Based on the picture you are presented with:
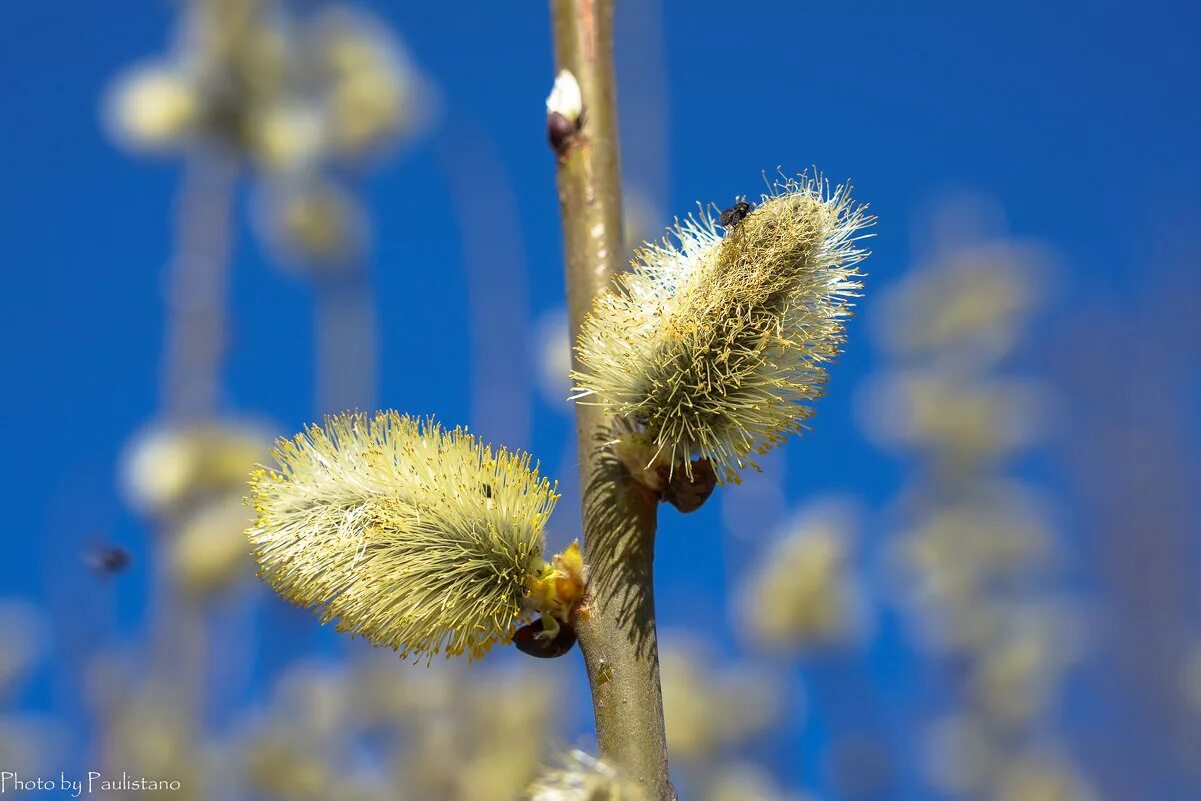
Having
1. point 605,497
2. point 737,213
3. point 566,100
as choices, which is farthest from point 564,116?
point 605,497

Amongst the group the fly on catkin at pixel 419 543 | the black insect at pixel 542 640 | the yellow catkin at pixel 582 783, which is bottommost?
the yellow catkin at pixel 582 783

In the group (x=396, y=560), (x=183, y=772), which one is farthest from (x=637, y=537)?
(x=183, y=772)

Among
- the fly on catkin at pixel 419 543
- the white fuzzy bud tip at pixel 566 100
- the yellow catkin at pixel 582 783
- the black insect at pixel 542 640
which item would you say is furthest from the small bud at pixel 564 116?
the yellow catkin at pixel 582 783

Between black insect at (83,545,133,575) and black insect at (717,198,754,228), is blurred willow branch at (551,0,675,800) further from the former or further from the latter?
black insect at (83,545,133,575)

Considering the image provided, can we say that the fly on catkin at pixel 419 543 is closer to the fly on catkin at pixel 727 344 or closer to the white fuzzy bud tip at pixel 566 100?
the fly on catkin at pixel 727 344

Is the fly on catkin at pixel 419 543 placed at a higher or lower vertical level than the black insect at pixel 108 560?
lower

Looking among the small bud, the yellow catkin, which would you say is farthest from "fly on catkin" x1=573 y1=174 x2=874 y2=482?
the yellow catkin
